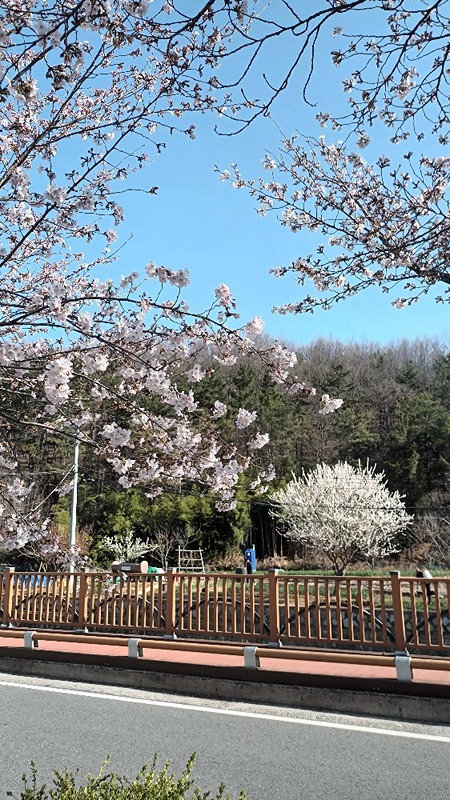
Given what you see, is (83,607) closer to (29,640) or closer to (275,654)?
(29,640)

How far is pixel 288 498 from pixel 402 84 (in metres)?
20.1

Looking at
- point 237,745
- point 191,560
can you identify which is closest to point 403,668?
point 237,745

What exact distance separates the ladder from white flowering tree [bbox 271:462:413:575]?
6654 mm

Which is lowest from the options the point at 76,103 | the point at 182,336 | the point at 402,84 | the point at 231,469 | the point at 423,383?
the point at 231,469

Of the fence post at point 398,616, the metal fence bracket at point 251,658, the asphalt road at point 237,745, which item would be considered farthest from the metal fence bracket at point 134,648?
the fence post at point 398,616

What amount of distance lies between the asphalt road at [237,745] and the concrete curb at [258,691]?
0.21 metres

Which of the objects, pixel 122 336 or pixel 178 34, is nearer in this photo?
pixel 178 34

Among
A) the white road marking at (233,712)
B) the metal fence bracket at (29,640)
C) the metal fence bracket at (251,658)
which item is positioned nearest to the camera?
the white road marking at (233,712)

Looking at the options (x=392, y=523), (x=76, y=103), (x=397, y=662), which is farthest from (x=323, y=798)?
(x=392, y=523)

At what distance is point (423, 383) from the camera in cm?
4122

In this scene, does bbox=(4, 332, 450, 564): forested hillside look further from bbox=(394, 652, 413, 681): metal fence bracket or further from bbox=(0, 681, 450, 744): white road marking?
bbox=(394, 652, 413, 681): metal fence bracket

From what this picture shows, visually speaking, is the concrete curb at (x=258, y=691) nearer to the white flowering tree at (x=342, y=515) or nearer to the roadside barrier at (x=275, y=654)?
the roadside barrier at (x=275, y=654)

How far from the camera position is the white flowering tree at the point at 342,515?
771 inches

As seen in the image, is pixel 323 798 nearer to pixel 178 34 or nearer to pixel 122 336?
pixel 122 336
